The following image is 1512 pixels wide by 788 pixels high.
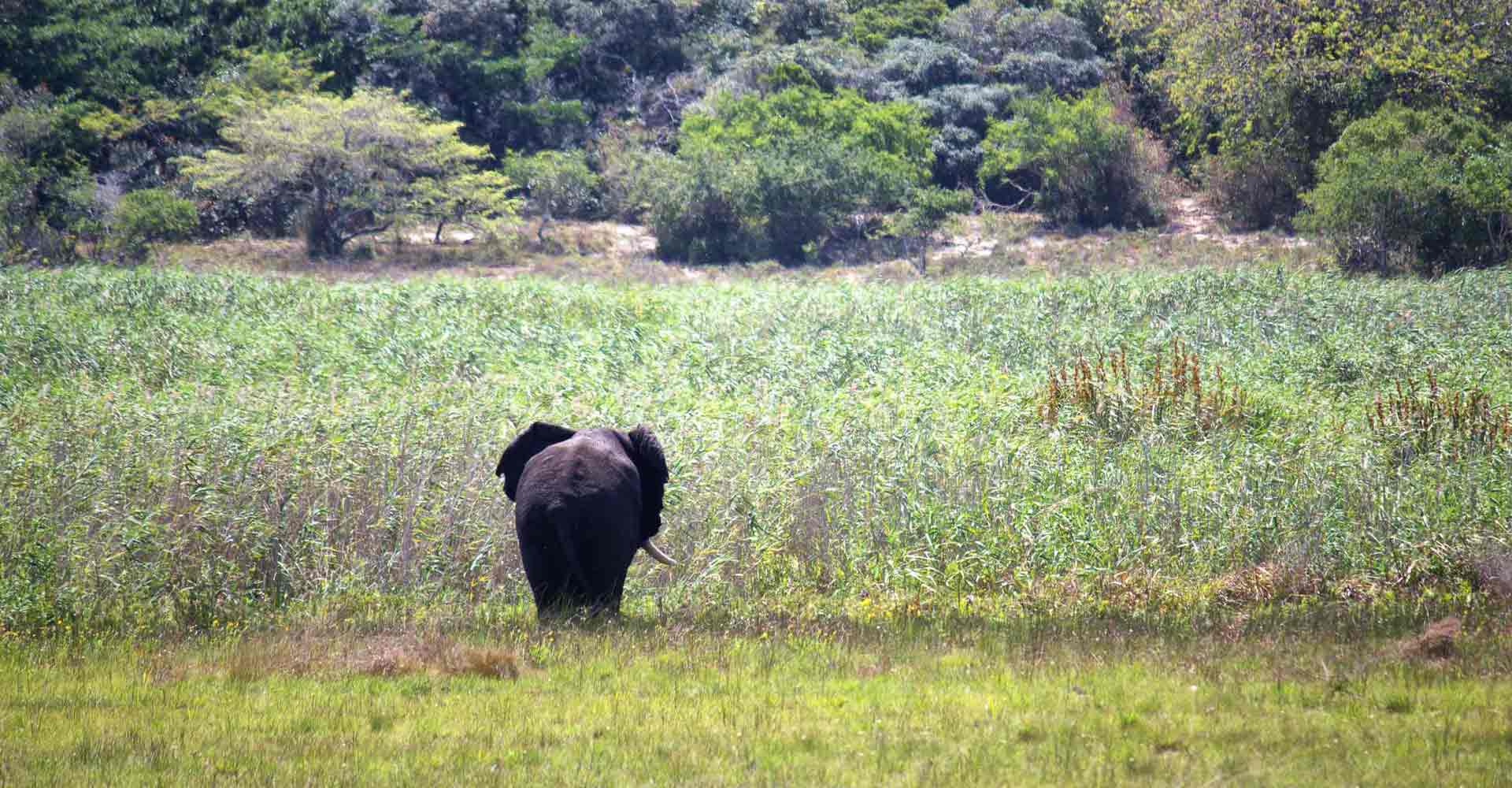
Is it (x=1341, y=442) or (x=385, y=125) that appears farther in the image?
(x=385, y=125)

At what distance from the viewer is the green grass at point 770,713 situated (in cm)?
512

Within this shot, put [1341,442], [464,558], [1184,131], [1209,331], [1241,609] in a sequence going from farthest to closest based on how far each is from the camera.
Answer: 1. [1184,131]
2. [1209,331]
3. [1341,442]
4. [464,558]
5. [1241,609]

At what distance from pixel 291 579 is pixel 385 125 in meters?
37.8

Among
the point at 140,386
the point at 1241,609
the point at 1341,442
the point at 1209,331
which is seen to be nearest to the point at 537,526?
the point at 1241,609

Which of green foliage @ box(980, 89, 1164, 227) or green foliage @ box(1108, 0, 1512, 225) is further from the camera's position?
green foliage @ box(980, 89, 1164, 227)

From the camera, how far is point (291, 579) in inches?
344

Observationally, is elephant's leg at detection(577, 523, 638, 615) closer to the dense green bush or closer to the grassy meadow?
the grassy meadow

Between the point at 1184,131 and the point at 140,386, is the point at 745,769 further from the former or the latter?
the point at 1184,131

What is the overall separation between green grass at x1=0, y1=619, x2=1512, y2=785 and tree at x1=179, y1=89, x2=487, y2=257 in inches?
1500

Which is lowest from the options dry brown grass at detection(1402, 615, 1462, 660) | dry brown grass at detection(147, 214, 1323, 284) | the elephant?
dry brown grass at detection(147, 214, 1323, 284)

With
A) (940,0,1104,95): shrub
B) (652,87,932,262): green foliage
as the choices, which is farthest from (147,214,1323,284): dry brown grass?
(940,0,1104,95): shrub

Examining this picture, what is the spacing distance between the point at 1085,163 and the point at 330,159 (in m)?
26.5

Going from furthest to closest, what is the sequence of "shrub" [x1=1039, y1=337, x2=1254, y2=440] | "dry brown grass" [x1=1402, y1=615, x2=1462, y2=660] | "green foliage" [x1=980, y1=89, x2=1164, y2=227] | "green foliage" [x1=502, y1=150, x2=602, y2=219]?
"green foliage" [x1=502, y1=150, x2=602, y2=219] < "green foliage" [x1=980, y1=89, x2=1164, y2=227] < "shrub" [x1=1039, y1=337, x2=1254, y2=440] < "dry brown grass" [x1=1402, y1=615, x2=1462, y2=660]

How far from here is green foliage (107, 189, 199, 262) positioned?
127 feet
